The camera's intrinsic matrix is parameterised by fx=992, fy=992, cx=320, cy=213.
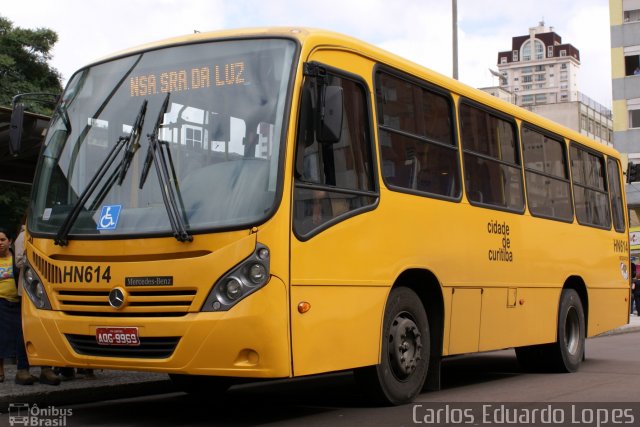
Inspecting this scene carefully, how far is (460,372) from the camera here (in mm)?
12984

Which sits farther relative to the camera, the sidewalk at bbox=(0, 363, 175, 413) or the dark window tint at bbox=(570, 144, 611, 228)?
the dark window tint at bbox=(570, 144, 611, 228)

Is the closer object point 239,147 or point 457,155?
point 239,147

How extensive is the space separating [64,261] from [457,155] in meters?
4.21

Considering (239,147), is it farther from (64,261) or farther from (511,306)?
(511,306)

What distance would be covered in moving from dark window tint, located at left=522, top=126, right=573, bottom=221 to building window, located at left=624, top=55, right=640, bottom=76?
143 feet

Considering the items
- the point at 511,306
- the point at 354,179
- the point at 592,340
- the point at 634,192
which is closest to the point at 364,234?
the point at 354,179

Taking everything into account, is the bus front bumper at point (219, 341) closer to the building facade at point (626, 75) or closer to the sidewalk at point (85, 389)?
Result: the sidewalk at point (85, 389)

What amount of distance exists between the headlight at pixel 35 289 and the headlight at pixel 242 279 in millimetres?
1662

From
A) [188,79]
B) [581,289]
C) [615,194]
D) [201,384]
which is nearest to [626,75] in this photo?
[615,194]

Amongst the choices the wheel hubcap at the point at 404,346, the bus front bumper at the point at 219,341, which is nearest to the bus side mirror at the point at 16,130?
the bus front bumper at the point at 219,341

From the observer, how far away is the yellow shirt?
9.92 m

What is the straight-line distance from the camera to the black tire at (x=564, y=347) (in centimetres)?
1251

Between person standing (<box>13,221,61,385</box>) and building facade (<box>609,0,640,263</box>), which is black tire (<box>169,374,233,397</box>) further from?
building facade (<box>609,0,640,263</box>)

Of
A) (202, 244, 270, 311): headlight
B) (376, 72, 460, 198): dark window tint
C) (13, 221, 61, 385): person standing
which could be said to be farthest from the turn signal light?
(13, 221, 61, 385): person standing
